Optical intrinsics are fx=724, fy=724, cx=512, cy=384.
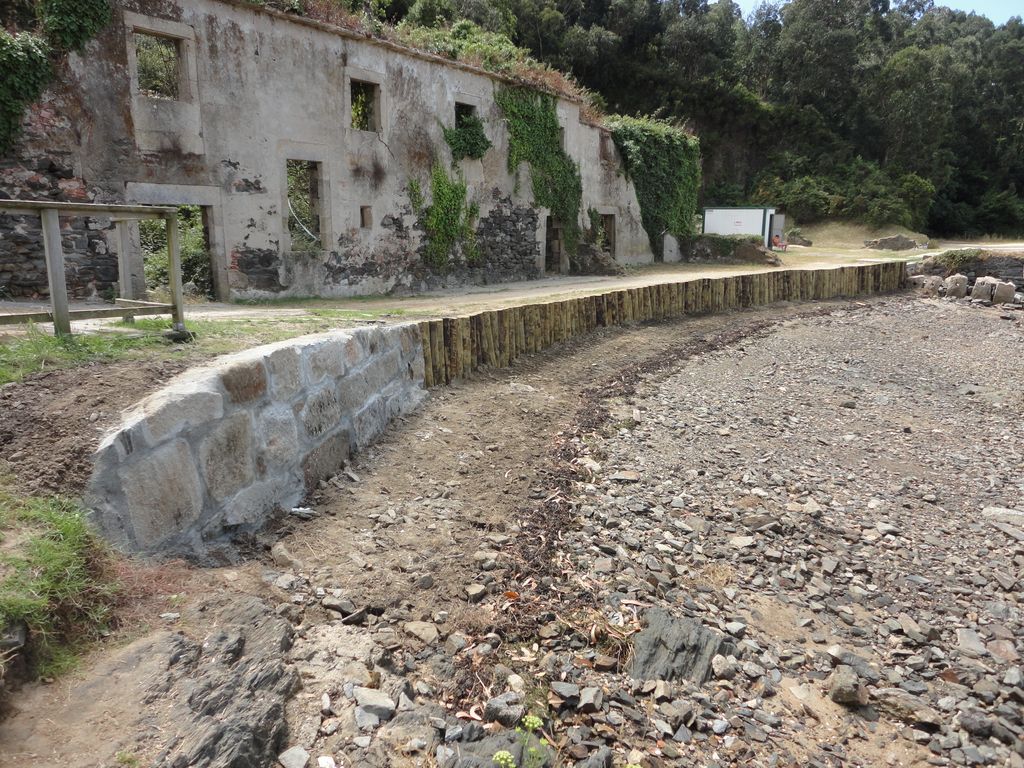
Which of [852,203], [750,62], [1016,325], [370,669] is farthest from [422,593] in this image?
[750,62]

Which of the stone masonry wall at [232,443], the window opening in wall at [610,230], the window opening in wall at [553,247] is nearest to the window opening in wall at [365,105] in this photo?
the window opening in wall at [553,247]

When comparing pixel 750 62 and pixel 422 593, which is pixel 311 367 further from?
pixel 750 62

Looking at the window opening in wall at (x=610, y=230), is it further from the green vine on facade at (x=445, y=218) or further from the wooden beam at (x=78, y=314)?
the wooden beam at (x=78, y=314)

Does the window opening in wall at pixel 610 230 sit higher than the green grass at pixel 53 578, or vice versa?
the window opening in wall at pixel 610 230

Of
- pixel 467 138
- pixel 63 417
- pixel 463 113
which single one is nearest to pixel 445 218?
pixel 467 138

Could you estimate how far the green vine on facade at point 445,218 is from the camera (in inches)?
628

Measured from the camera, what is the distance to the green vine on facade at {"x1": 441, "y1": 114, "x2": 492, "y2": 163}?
16.4 meters

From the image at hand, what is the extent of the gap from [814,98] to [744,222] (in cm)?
2063

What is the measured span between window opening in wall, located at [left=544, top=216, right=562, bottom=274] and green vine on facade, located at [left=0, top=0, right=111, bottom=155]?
12.4 meters

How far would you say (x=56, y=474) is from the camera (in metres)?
3.42

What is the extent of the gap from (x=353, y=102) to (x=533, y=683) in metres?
14.1

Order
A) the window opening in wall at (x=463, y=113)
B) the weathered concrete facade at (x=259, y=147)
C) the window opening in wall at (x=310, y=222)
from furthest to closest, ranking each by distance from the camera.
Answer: the window opening in wall at (x=463, y=113) < the window opening in wall at (x=310, y=222) < the weathered concrete facade at (x=259, y=147)

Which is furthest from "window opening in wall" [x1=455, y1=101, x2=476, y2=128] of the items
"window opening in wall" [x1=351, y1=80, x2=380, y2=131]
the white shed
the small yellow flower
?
the small yellow flower

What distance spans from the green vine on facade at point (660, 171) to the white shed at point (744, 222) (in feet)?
6.29
